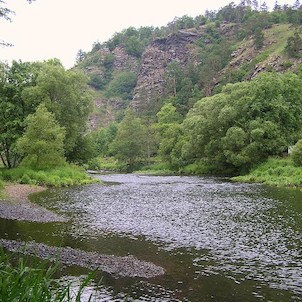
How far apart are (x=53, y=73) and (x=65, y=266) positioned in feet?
143

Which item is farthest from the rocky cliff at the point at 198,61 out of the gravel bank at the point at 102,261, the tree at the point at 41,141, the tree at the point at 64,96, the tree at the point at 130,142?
the gravel bank at the point at 102,261

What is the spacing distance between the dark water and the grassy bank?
38.6 ft

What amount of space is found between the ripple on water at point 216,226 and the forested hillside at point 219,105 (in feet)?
87.5

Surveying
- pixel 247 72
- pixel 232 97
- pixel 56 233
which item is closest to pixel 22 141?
pixel 56 233

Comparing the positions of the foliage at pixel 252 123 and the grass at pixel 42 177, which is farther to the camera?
the foliage at pixel 252 123

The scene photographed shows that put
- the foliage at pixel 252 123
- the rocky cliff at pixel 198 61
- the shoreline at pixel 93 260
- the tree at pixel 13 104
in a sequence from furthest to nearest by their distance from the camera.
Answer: the rocky cliff at pixel 198 61 → the foliage at pixel 252 123 → the tree at pixel 13 104 → the shoreline at pixel 93 260

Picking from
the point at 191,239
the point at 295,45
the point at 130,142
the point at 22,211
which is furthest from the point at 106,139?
the point at 191,239

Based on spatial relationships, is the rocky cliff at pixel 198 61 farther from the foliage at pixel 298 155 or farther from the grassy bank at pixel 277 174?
the foliage at pixel 298 155

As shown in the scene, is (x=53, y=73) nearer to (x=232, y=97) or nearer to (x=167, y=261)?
(x=232, y=97)

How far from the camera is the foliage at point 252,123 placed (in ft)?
192

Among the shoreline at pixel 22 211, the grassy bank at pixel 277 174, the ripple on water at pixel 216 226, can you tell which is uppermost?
the shoreline at pixel 22 211

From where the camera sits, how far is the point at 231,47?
477 ft

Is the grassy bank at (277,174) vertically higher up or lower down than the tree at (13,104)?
lower down

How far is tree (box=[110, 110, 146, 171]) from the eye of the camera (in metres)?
95.6
